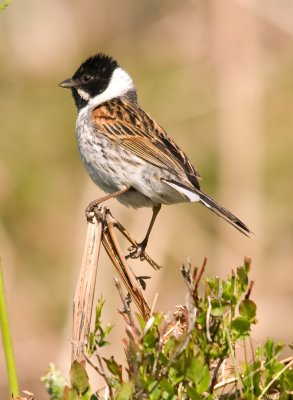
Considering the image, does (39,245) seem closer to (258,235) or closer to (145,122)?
(258,235)

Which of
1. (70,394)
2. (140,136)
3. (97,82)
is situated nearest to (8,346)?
(70,394)

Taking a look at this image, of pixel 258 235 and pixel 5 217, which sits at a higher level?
pixel 5 217

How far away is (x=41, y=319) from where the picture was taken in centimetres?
842

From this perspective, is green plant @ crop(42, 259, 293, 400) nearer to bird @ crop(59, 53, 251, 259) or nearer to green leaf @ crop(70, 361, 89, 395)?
green leaf @ crop(70, 361, 89, 395)

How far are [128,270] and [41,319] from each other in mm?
5594

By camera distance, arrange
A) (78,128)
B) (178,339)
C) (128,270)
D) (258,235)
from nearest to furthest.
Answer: (178,339) < (128,270) < (78,128) < (258,235)

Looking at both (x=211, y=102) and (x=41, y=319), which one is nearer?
(x=41, y=319)

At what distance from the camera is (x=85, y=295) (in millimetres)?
2893

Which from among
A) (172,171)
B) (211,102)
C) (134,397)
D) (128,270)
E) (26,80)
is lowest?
(134,397)

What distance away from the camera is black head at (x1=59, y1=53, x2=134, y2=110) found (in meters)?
5.52

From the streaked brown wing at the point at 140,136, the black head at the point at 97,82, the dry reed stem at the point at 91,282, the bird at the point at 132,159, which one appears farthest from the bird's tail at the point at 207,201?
the black head at the point at 97,82

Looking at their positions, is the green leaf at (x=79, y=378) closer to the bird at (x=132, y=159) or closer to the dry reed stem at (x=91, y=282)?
the dry reed stem at (x=91, y=282)

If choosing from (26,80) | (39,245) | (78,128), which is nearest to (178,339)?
(78,128)

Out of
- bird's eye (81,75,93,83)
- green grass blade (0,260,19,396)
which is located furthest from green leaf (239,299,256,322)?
bird's eye (81,75,93,83)
